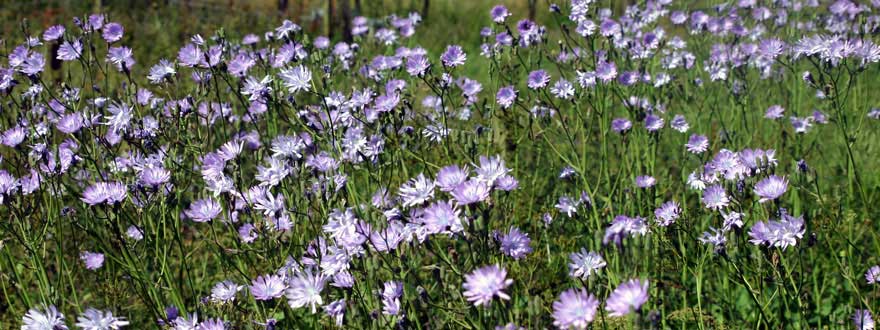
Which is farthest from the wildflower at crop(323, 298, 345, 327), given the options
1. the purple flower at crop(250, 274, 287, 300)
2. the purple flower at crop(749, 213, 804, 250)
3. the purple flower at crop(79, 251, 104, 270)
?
the purple flower at crop(79, 251, 104, 270)

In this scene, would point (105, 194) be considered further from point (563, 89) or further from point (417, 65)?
point (563, 89)

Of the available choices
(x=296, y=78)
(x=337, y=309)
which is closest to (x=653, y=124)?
(x=296, y=78)

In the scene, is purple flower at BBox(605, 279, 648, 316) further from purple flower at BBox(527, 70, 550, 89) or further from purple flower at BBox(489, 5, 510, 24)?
purple flower at BBox(489, 5, 510, 24)

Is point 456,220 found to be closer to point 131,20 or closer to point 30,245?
point 30,245

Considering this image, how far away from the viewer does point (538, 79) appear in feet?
9.27

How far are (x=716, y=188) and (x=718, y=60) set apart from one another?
2249mm

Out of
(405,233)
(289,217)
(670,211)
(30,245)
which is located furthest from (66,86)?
(670,211)

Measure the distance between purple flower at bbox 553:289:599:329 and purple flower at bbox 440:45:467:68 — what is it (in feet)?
4.78

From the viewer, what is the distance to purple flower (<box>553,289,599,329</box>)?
1306mm

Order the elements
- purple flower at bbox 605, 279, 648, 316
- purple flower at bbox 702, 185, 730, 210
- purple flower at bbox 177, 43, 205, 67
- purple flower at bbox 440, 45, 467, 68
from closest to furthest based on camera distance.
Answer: purple flower at bbox 605, 279, 648, 316 < purple flower at bbox 702, 185, 730, 210 < purple flower at bbox 177, 43, 205, 67 < purple flower at bbox 440, 45, 467, 68

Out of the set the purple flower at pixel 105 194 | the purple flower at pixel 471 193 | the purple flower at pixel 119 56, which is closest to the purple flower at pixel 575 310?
the purple flower at pixel 471 193

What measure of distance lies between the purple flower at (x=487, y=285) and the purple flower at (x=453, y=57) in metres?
1.37

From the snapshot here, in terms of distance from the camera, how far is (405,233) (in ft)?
5.75

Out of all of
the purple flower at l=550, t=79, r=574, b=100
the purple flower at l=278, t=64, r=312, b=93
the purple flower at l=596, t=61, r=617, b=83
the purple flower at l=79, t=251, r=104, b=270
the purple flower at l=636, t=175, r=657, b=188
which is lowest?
the purple flower at l=79, t=251, r=104, b=270
